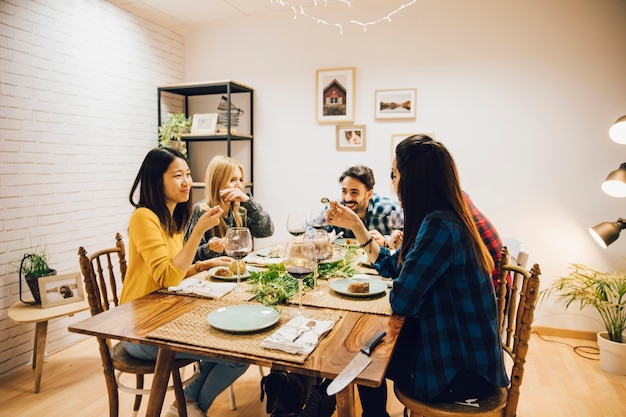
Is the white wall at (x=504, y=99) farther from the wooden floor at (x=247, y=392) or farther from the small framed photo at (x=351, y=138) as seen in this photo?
the wooden floor at (x=247, y=392)

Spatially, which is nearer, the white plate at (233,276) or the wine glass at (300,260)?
the wine glass at (300,260)

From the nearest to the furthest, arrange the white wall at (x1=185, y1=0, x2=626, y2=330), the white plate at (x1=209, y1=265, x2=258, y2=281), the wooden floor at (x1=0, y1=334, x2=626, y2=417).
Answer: the white plate at (x1=209, y1=265, x2=258, y2=281) < the wooden floor at (x1=0, y1=334, x2=626, y2=417) < the white wall at (x1=185, y1=0, x2=626, y2=330)

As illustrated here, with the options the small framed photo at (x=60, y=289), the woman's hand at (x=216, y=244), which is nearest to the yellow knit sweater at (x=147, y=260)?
the woman's hand at (x=216, y=244)

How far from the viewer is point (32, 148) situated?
9.25 feet

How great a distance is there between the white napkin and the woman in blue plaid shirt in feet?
0.87

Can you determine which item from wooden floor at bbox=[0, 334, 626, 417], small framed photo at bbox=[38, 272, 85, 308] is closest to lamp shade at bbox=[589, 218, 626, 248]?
wooden floor at bbox=[0, 334, 626, 417]

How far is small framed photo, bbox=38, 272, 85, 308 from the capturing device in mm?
2662

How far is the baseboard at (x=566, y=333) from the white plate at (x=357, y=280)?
7.40 ft

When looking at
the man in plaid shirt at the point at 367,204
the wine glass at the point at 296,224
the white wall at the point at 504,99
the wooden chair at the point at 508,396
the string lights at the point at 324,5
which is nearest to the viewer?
the wooden chair at the point at 508,396

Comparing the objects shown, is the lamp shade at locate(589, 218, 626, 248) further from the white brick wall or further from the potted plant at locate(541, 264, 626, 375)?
the white brick wall

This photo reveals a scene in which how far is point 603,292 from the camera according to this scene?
9.48ft

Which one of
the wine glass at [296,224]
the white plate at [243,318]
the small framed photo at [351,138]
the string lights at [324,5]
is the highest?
the string lights at [324,5]

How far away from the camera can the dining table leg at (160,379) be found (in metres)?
1.41

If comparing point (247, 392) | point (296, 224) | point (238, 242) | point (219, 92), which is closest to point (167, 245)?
point (238, 242)
